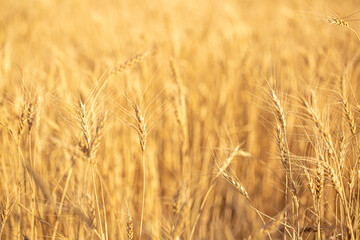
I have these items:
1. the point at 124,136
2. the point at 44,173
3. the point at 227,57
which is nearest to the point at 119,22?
the point at 227,57

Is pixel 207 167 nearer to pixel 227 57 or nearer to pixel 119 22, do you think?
pixel 227 57

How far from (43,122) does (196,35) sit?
1972 millimetres

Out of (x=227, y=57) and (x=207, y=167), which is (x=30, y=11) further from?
(x=207, y=167)

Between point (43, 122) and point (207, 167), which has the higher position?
point (43, 122)

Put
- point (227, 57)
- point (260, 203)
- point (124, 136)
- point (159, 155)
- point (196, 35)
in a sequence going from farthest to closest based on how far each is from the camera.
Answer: point (196, 35), point (227, 57), point (159, 155), point (124, 136), point (260, 203)

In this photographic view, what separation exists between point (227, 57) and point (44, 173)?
1.75m

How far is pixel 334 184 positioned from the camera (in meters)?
0.81

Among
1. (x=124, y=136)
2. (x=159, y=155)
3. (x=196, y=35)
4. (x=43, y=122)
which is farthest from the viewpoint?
(x=196, y=35)

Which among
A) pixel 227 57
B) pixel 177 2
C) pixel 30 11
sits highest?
pixel 177 2

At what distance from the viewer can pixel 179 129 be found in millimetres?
1556

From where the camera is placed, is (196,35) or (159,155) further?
(196,35)

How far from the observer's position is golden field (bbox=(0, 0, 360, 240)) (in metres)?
0.92

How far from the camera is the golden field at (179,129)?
0.92 meters

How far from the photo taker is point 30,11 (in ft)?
11.1
